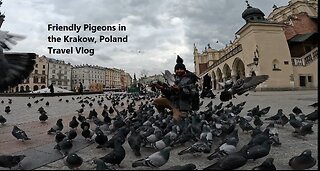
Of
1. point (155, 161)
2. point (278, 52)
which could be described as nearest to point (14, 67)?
point (155, 161)

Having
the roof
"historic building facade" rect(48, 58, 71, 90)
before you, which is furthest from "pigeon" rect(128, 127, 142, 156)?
"historic building facade" rect(48, 58, 71, 90)

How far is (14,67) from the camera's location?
4.09 metres

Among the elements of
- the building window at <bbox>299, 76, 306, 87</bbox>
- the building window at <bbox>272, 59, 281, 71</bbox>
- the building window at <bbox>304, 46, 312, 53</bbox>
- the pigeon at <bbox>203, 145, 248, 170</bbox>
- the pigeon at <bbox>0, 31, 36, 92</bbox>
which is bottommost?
the pigeon at <bbox>203, 145, 248, 170</bbox>

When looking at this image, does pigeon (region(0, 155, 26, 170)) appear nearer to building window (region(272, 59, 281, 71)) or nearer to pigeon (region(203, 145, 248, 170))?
pigeon (region(203, 145, 248, 170))

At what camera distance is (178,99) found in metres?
5.74

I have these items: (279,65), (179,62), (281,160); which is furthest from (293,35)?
(281,160)

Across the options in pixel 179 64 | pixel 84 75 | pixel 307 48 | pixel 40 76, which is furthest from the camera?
pixel 84 75

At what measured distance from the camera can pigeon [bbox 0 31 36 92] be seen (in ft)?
12.6

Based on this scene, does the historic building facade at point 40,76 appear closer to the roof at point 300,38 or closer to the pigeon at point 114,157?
the roof at point 300,38

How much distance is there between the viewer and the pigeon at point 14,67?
12.6ft

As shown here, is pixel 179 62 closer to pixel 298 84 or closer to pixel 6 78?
pixel 6 78

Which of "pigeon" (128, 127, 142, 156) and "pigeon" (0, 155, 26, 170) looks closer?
"pigeon" (0, 155, 26, 170)

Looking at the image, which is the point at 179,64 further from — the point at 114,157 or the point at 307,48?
the point at 307,48

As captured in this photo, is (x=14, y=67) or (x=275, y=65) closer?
(x=14, y=67)
